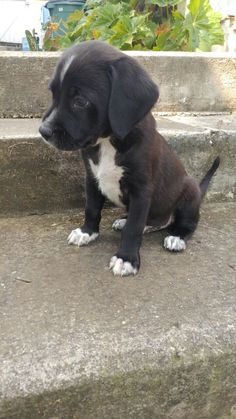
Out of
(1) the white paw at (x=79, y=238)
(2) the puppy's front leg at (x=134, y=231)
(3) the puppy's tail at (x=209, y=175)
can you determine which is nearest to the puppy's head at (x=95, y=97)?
(2) the puppy's front leg at (x=134, y=231)

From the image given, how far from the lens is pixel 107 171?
2123mm

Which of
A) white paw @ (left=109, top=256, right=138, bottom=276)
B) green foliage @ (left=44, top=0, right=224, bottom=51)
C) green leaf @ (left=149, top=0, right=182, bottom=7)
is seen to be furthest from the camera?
green leaf @ (left=149, top=0, right=182, bottom=7)


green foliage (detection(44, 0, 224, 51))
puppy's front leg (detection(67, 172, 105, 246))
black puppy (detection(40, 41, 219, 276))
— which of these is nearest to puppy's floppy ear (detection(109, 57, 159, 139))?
black puppy (detection(40, 41, 219, 276))

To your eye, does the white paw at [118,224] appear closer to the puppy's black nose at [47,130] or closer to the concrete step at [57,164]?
the concrete step at [57,164]

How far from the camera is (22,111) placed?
3.12 metres

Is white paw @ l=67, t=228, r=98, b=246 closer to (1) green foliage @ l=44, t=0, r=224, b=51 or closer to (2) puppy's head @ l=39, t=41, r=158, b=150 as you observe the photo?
(2) puppy's head @ l=39, t=41, r=158, b=150

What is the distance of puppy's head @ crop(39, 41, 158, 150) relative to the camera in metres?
1.83

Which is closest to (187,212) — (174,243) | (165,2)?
(174,243)

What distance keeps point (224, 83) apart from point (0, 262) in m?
2.25

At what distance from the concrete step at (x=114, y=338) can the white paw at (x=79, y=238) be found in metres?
0.11

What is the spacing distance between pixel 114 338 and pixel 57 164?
1.21 m

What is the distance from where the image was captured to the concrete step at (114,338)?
1450mm

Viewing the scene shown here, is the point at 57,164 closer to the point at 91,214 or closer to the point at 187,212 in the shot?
the point at 91,214

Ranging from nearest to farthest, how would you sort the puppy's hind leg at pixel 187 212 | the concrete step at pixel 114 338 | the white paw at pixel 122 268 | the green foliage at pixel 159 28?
the concrete step at pixel 114 338, the white paw at pixel 122 268, the puppy's hind leg at pixel 187 212, the green foliage at pixel 159 28
